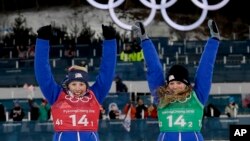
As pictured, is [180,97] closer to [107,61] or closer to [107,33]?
[107,61]

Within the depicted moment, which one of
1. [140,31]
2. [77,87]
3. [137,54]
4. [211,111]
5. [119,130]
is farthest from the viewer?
[137,54]

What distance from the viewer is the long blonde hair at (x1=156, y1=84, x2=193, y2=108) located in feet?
25.7

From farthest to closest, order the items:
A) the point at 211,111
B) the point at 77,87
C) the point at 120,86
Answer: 1. the point at 120,86
2. the point at 211,111
3. the point at 77,87

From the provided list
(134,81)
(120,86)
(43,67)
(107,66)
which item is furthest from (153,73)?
(134,81)

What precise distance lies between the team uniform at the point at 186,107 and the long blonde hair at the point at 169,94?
52 millimetres

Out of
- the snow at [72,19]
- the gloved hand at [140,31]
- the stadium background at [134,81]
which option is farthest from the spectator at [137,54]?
the gloved hand at [140,31]

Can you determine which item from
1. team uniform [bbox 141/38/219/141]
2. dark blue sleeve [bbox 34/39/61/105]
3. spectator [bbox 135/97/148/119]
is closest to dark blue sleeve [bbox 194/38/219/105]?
team uniform [bbox 141/38/219/141]

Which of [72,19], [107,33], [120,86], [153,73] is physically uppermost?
[72,19]

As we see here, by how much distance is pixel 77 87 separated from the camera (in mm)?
7953

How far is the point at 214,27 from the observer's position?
811cm

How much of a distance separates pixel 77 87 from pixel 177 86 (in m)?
0.99

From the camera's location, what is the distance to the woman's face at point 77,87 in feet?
26.1

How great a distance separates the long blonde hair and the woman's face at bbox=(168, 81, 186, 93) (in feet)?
0.07

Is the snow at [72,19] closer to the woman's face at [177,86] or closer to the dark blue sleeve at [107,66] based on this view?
the dark blue sleeve at [107,66]
